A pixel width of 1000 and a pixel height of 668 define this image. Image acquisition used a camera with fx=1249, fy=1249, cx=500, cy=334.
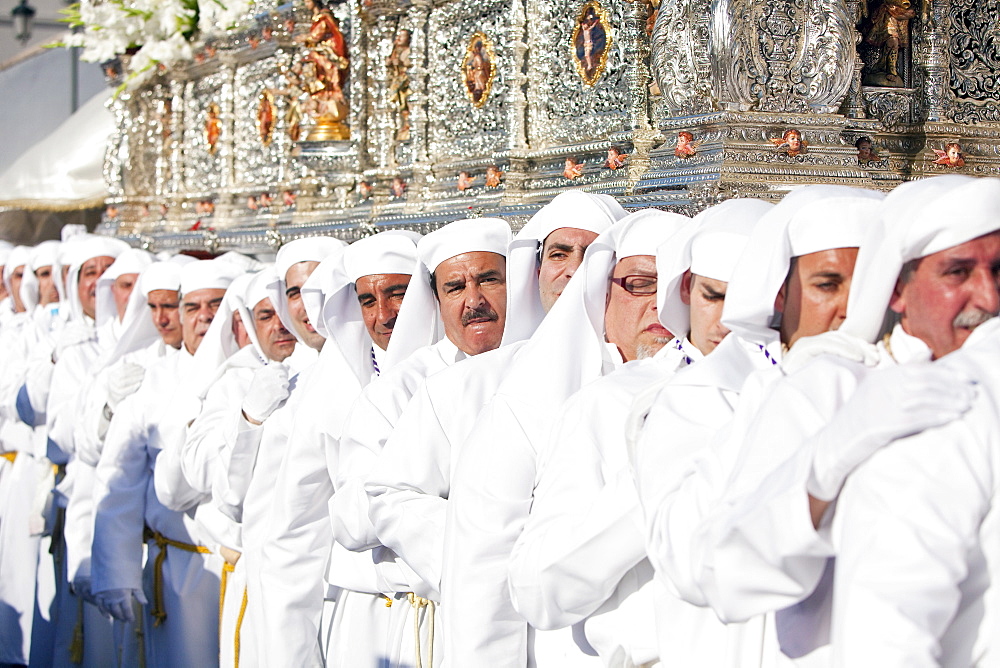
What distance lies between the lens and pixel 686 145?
529 centimetres

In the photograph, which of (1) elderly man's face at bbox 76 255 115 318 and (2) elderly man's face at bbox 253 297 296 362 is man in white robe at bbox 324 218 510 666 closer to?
(2) elderly man's face at bbox 253 297 296 362

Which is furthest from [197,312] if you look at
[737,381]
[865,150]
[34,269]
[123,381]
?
[737,381]

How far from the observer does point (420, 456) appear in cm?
385

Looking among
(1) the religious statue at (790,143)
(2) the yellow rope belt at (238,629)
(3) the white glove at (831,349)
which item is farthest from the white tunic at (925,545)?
(2) the yellow rope belt at (238,629)

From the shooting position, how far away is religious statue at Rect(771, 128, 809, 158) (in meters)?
5.18

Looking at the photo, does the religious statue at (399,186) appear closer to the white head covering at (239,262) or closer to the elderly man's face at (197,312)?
the white head covering at (239,262)

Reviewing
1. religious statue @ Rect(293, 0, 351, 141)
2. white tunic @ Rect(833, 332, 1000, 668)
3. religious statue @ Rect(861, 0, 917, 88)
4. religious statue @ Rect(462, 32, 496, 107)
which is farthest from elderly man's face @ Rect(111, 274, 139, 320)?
white tunic @ Rect(833, 332, 1000, 668)

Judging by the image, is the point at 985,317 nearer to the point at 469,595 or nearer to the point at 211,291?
the point at 469,595

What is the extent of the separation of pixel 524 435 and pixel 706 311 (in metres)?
0.65

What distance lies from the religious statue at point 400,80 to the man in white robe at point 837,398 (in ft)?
19.9

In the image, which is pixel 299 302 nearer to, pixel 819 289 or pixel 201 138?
pixel 819 289

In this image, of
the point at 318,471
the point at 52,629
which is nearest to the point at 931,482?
the point at 318,471

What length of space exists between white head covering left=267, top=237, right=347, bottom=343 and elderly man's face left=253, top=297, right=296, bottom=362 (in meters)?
0.09

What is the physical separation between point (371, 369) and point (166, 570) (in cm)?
199
